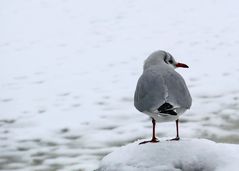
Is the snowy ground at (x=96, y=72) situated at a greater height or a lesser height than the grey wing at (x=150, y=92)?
lesser

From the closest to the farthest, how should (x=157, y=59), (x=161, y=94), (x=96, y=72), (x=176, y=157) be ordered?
1. (x=161, y=94)
2. (x=176, y=157)
3. (x=157, y=59)
4. (x=96, y=72)

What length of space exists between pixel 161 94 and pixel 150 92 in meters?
0.17

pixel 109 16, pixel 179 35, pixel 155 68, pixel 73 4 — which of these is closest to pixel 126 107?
pixel 155 68

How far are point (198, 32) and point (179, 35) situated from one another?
51 cm

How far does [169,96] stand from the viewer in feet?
15.3

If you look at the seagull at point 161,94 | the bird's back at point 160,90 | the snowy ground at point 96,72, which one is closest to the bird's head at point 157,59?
the seagull at point 161,94

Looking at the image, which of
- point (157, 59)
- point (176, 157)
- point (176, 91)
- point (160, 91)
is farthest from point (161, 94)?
point (157, 59)

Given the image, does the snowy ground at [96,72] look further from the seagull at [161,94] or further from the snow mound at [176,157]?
the seagull at [161,94]

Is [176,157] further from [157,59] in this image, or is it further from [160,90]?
[157,59]

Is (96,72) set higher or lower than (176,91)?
lower

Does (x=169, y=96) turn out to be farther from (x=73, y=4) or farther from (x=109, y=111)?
(x=73, y=4)

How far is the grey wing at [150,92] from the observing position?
15.3 ft

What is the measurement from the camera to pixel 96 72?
11922 mm

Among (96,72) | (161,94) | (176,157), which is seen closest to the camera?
(161,94)
